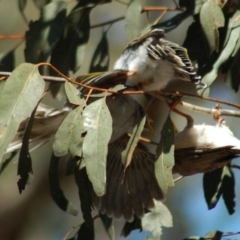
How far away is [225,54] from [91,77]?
0.47 m

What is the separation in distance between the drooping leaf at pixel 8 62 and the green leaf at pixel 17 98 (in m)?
0.66

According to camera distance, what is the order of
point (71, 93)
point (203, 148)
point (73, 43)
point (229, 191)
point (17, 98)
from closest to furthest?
1. point (17, 98)
2. point (71, 93)
3. point (203, 148)
4. point (73, 43)
5. point (229, 191)

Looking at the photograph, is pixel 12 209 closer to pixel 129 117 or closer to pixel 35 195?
pixel 35 195

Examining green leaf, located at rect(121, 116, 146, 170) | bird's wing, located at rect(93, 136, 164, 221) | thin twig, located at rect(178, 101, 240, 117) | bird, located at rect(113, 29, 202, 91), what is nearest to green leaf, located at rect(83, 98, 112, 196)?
green leaf, located at rect(121, 116, 146, 170)

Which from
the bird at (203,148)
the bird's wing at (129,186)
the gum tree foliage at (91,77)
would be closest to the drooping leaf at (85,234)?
the gum tree foliage at (91,77)

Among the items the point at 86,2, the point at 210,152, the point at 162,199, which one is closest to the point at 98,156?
the point at 210,152

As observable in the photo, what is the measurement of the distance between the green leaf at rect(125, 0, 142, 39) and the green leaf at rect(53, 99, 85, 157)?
54 cm

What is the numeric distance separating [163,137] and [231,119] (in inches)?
84.1

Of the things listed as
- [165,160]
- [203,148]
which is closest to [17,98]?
[165,160]

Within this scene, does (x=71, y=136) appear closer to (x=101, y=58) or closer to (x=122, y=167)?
(x=122, y=167)

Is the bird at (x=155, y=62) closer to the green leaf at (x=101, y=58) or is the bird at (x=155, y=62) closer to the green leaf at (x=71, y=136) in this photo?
the green leaf at (x=71, y=136)

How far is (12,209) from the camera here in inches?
146

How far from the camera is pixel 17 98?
5.50ft

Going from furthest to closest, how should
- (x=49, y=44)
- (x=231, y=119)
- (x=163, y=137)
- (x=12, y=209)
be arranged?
(x=231, y=119)
(x=12, y=209)
(x=49, y=44)
(x=163, y=137)
